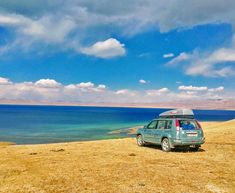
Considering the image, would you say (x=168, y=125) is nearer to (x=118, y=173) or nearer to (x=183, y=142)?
(x=183, y=142)

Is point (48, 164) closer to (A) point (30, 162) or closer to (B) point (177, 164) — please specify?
(A) point (30, 162)

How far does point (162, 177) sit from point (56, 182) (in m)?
4.10

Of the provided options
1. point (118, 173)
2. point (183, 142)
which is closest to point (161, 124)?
point (183, 142)

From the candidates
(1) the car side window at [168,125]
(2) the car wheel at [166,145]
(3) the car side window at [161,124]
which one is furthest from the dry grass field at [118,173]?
(3) the car side window at [161,124]

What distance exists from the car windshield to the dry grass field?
1725 millimetres

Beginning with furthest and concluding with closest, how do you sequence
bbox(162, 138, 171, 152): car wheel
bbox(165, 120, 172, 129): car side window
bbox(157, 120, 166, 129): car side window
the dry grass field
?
bbox(157, 120, 166, 129): car side window, bbox(165, 120, 172, 129): car side window, bbox(162, 138, 171, 152): car wheel, the dry grass field

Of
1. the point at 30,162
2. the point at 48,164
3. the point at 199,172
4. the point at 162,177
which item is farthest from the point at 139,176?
the point at 30,162

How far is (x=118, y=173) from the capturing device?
43.2ft

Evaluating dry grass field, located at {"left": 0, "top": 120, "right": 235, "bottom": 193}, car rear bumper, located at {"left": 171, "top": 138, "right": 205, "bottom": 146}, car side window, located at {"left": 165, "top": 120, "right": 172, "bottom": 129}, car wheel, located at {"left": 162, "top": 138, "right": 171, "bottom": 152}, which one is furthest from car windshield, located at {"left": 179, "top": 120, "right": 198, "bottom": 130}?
dry grass field, located at {"left": 0, "top": 120, "right": 235, "bottom": 193}

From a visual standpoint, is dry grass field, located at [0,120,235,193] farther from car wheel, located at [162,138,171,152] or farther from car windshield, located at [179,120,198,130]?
car windshield, located at [179,120,198,130]

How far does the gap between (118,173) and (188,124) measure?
322 inches

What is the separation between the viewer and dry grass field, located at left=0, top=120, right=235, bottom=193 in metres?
11.0

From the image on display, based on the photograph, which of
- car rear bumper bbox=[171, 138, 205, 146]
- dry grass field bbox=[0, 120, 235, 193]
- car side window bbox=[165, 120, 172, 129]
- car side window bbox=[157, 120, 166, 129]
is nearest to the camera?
dry grass field bbox=[0, 120, 235, 193]

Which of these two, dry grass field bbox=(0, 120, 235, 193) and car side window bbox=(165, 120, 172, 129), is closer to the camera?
dry grass field bbox=(0, 120, 235, 193)
